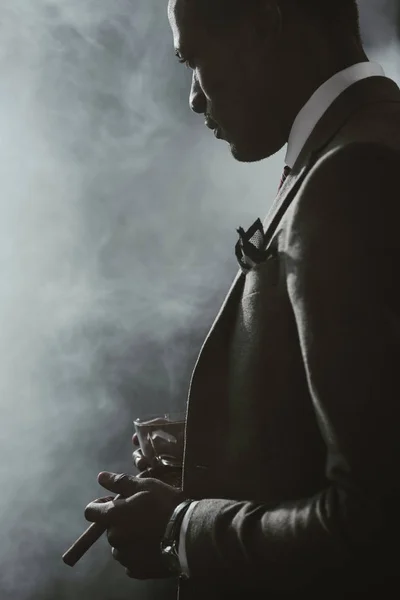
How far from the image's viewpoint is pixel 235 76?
107 centimetres

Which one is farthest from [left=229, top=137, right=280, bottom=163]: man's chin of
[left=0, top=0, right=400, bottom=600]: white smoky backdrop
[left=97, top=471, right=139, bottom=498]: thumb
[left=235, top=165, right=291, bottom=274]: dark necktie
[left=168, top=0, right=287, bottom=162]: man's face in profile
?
[left=0, top=0, right=400, bottom=600]: white smoky backdrop

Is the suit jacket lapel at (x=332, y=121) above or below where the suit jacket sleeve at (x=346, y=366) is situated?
above

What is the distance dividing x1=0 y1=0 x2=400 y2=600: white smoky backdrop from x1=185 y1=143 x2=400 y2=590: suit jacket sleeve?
2168 millimetres

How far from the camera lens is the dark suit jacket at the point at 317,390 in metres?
0.71

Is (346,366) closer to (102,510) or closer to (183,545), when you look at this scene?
(183,545)

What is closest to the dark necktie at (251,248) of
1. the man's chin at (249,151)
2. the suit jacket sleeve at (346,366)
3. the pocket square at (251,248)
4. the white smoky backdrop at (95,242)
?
the pocket square at (251,248)

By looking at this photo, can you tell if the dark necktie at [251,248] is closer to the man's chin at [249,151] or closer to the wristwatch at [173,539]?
the man's chin at [249,151]

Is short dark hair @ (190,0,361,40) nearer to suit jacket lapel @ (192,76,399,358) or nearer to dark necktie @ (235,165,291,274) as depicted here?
suit jacket lapel @ (192,76,399,358)

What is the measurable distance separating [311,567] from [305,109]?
656 millimetres

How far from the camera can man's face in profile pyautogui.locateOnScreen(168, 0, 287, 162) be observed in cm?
104

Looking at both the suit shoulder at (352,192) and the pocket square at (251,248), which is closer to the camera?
the suit shoulder at (352,192)

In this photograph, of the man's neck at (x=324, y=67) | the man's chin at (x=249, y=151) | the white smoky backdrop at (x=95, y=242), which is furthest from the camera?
the white smoky backdrop at (x=95, y=242)

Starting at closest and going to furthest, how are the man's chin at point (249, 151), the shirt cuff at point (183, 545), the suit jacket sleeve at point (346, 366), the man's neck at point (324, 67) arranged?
the suit jacket sleeve at point (346, 366)
the shirt cuff at point (183, 545)
the man's neck at point (324, 67)
the man's chin at point (249, 151)

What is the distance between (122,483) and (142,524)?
0.34 ft
